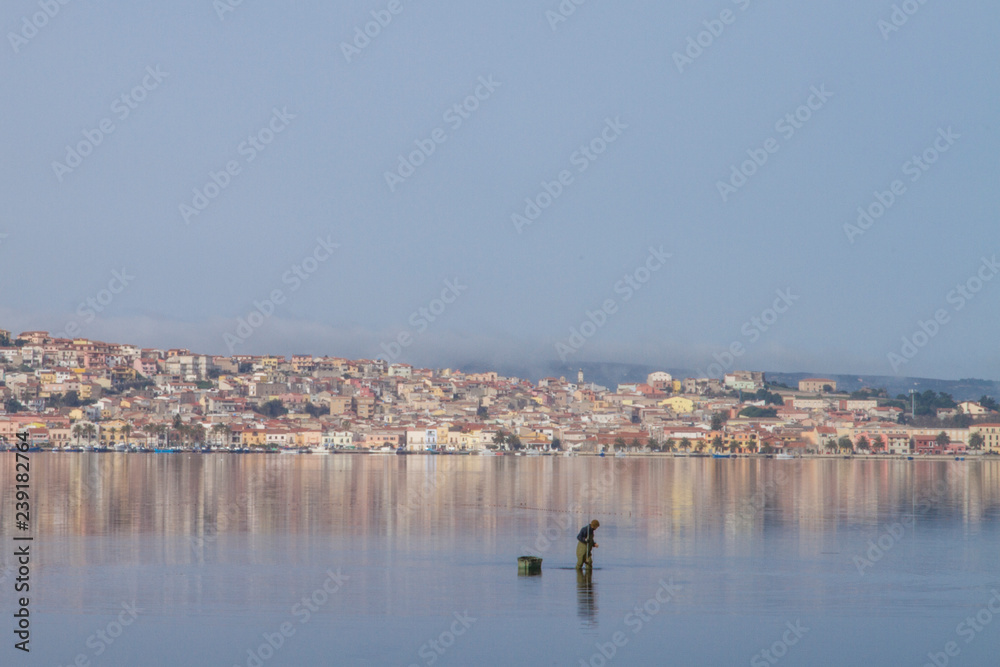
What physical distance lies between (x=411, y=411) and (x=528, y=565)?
118m

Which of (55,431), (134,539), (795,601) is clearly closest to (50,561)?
(134,539)

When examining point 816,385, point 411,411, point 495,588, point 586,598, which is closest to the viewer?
point 586,598

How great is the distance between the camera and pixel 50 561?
14.5 m

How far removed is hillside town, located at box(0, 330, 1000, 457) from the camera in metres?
106

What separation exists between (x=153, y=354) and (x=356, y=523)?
4888 inches

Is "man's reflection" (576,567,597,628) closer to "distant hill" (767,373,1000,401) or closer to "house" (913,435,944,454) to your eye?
"house" (913,435,944,454)

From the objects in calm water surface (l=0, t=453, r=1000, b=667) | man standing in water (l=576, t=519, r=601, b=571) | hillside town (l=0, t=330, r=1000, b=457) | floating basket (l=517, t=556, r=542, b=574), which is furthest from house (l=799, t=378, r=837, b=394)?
floating basket (l=517, t=556, r=542, b=574)

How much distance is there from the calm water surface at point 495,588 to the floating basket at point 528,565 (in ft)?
0.38

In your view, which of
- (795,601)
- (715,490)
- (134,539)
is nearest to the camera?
(795,601)

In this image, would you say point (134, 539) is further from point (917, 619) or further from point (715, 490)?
point (715, 490)

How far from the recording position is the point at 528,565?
14.0 metres

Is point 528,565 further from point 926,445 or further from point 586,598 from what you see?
point 926,445

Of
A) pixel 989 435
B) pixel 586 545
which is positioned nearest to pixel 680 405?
pixel 989 435

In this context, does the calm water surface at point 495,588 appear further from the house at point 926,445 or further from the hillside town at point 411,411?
the house at point 926,445
